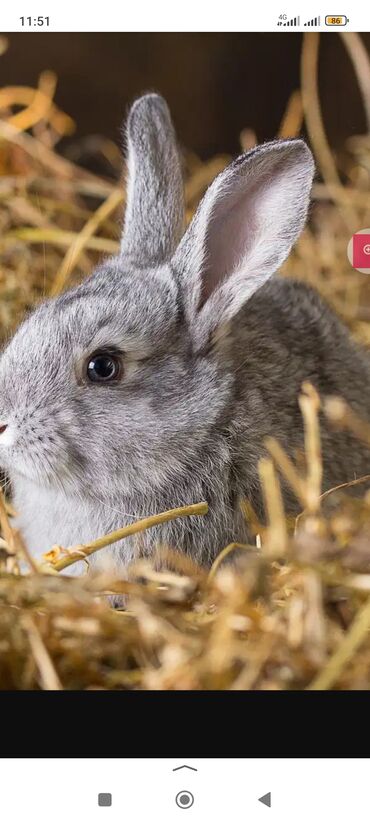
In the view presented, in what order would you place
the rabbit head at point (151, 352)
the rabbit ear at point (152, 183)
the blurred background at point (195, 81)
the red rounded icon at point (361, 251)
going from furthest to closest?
the blurred background at point (195, 81), the red rounded icon at point (361, 251), the rabbit ear at point (152, 183), the rabbit head at point (151, 352)

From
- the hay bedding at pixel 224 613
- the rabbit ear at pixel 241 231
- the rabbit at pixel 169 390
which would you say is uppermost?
the rabbit ear at pixel 241 231

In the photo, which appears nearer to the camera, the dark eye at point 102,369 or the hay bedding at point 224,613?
the hay bedding at point 224,613

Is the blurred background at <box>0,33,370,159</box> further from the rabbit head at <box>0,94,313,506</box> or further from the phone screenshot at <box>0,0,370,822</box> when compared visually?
the rabbit head at <box>0,94,313,506</box>

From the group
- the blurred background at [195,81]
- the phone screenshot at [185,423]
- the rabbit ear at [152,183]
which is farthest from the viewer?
the blurred background at [195,81]

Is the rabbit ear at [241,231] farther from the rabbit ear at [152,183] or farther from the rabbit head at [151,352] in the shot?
the rabbit ear at [152,183]

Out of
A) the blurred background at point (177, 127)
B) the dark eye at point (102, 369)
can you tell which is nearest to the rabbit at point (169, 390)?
the dark eye at point (102, 369)
